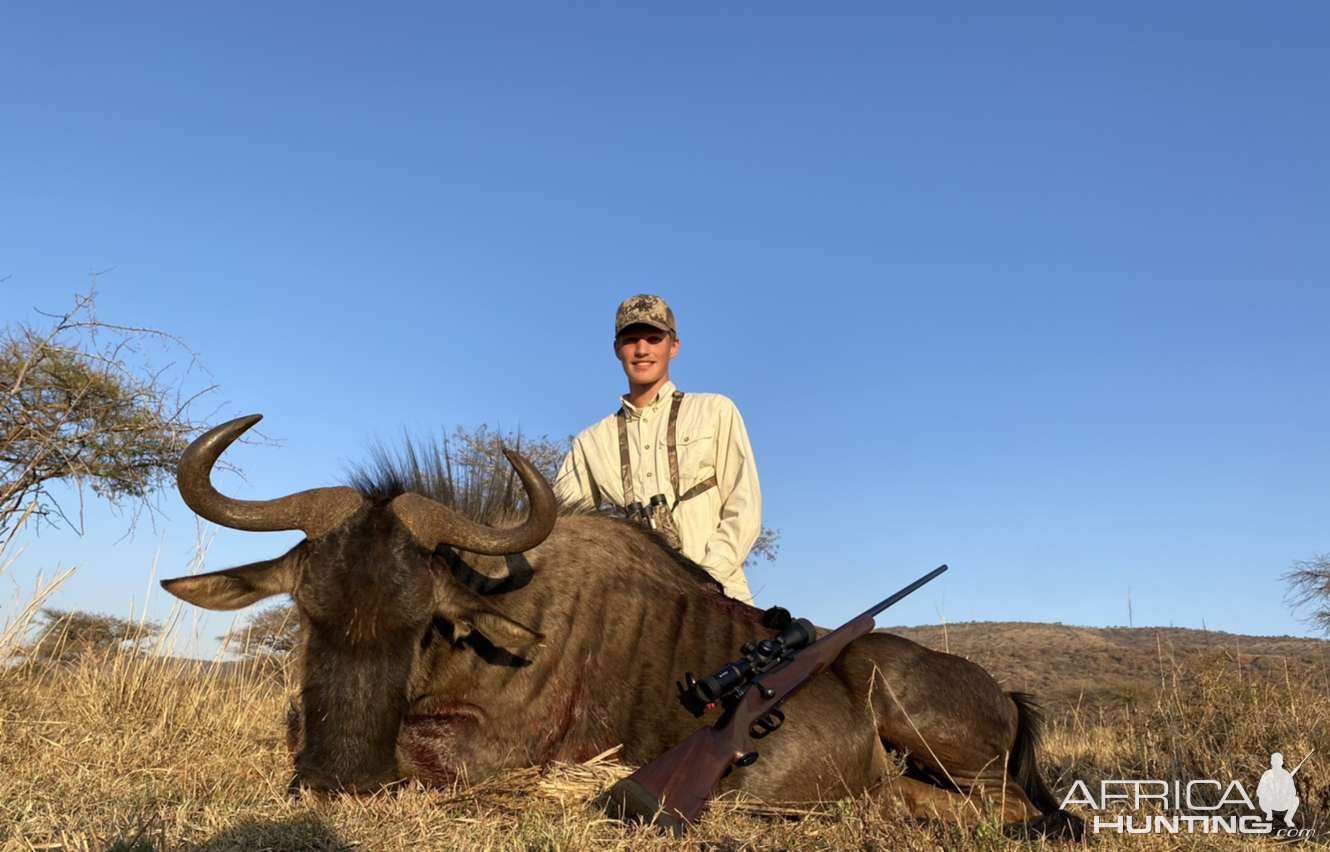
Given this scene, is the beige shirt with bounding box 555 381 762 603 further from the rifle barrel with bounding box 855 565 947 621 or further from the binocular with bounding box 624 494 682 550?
the rifle barrel with bounding box 855 565 947 621

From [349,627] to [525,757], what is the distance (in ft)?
3.22

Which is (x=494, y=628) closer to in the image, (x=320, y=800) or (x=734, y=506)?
(x=320, y=800)

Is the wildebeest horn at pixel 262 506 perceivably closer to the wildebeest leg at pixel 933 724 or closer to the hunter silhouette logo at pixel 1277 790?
the wildebeest leg at pixel 933 724

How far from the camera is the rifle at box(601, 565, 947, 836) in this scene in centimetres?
399

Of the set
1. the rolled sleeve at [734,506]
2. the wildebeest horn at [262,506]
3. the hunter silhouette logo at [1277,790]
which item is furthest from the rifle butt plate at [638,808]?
the hunter silhouette logo at [1277,790]

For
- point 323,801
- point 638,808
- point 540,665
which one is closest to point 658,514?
point 540,665

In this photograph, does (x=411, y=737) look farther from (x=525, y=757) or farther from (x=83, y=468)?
(x=83, y=468)

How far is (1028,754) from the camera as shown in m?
5.21

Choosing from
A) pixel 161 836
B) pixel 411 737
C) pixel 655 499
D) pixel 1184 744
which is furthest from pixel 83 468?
pixel 1184 744

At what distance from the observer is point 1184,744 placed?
614 cm

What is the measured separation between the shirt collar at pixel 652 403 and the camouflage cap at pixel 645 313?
38 cm

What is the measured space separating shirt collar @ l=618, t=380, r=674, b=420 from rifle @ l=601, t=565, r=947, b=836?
88.1 inches

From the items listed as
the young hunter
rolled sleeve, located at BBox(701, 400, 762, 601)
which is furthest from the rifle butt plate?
the young hunter

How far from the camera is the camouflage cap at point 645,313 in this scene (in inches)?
265
